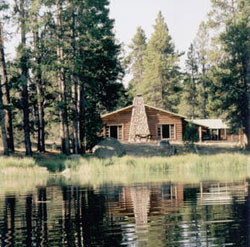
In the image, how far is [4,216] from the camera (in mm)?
16406

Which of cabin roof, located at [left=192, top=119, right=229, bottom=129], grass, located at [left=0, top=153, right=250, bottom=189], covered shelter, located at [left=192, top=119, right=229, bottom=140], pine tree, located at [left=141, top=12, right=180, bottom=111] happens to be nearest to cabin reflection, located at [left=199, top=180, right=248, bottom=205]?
grass, located at [left=0, top=153, right=250, bottom=189]

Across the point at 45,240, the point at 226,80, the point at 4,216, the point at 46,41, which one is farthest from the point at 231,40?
the point at 45,240

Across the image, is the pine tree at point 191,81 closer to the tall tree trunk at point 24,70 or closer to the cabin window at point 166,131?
the cabin window at point 166,131

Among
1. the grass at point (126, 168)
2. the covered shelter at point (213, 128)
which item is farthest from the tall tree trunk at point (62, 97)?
the covered shelter at point (213, 128)

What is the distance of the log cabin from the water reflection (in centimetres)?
3608

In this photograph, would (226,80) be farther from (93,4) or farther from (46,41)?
A: (46,41)

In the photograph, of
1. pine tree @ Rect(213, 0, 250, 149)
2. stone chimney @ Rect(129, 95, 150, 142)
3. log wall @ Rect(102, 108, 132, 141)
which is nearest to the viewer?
pine tree @ Rect(213, 0, 250, 149)

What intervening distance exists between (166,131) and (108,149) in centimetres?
1603

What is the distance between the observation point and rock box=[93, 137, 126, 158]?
4606cm

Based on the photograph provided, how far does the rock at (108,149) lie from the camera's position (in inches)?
1813

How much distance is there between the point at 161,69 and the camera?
77312mm

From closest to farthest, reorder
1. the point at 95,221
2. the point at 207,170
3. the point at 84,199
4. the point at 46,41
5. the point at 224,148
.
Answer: the point at 95,221 < the point at 84,199 < the point at 207,170 < the point at 46,41 < the point at 224,148

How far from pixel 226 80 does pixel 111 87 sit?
10.0 meters

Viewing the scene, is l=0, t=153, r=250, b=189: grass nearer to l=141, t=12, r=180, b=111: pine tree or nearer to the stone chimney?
the stone chimney
